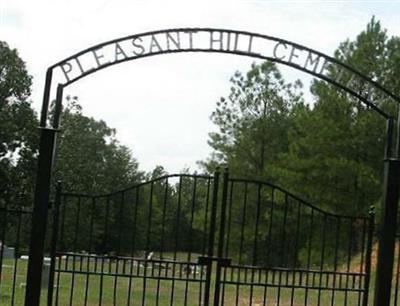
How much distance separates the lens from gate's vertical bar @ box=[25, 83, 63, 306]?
862cm

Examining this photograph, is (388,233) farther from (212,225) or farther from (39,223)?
(39,223)

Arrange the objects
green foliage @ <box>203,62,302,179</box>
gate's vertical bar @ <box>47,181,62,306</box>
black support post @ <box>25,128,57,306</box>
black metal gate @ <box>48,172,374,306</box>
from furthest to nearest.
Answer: green foliage @ <box>203,62,302,179</box>, black metal gate @ <box>48,172,374,306</box>, gate's vertical bar @ <box>47,181,62,306</box>, black support post @ <box>25,128,57,306</box>

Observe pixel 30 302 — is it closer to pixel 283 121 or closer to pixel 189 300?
pixel 189 300

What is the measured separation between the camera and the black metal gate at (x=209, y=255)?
899 centimetres

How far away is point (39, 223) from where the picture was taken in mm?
8648

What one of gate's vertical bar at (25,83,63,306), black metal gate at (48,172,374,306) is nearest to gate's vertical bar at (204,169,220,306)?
black metal gate at (48,172,374,306)

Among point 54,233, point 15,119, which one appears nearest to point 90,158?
point 15,119

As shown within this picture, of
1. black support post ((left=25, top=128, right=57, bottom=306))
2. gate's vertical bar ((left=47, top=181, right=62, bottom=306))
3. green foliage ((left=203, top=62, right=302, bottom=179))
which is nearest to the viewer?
black support post ((left=25, top=128, right=57, bottom=306))

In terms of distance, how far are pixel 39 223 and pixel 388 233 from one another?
12.8 ft

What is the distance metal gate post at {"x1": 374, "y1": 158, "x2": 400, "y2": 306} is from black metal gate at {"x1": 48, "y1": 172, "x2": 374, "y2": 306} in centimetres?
28

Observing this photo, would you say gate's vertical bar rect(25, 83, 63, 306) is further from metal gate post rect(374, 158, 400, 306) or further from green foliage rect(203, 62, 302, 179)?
green foliage rect(203, 62, 302, 179)

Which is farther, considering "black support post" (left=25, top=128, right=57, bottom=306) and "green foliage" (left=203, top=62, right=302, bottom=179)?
"green foliage" (left=203, top=62, right=302, bottom=179)

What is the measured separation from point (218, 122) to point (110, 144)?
1058 inches

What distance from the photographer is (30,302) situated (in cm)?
866
